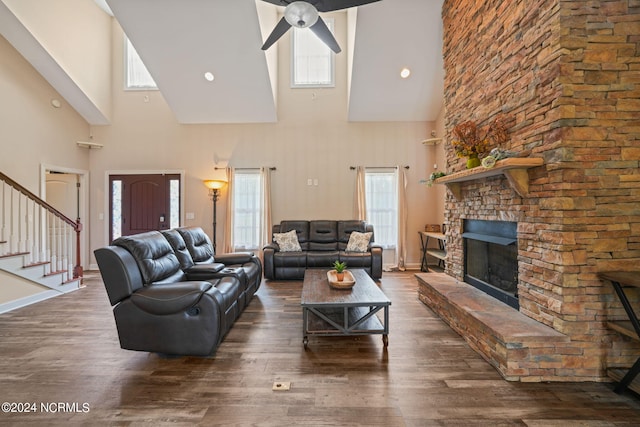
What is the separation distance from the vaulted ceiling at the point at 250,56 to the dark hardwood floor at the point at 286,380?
14.7ft

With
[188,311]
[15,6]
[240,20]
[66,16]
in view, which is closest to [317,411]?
[188,311]

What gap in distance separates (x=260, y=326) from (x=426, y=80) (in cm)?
523

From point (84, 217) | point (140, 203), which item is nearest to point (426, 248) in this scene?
point (140, 203)

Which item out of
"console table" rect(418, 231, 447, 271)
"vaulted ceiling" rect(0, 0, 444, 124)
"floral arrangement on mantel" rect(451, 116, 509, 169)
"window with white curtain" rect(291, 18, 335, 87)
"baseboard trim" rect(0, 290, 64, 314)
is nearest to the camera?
"floral arrangement on mantel" rect(451, 116, 509, 169)

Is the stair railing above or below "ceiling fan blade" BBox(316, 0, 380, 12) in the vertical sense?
below

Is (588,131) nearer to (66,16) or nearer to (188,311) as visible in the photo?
(188,311)

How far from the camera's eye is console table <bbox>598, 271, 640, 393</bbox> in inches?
76.7

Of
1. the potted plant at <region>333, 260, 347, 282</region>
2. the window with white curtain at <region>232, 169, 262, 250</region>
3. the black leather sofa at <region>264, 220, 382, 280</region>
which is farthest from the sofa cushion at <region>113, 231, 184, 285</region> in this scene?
the window with white curtain at <region>232, 169, 262, 250</region>

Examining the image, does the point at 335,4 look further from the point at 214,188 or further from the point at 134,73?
the point at 134,73

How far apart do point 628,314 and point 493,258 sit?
1.40 m

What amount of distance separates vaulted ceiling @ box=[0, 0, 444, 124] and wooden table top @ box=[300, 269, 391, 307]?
156 inches

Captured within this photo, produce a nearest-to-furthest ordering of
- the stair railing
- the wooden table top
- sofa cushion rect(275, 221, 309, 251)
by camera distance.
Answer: the wooden table top
the stair railing
sofa cushion rect(275, 221, 309, 251)

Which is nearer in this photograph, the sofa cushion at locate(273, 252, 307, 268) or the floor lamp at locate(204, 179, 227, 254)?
the sofa cushion at locate(273, 252, 307, 268)

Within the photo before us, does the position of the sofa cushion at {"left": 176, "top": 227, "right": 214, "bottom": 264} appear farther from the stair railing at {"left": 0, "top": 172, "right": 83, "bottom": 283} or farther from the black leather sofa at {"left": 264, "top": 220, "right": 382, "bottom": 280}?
the stair railing at {"left": 0, "top": 172, "right": 83, "bottom": 283}
